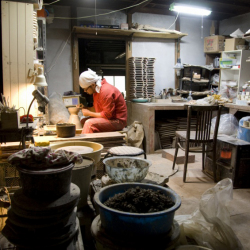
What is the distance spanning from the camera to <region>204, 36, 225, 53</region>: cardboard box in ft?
25.2

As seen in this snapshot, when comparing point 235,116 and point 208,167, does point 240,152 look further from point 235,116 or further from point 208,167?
point 235,116

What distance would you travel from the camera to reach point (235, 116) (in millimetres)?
6055

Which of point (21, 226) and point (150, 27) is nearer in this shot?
point (21, 226)

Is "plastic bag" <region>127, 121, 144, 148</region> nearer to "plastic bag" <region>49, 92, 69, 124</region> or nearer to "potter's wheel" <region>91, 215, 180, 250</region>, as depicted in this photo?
"plastic bag" <region>49, 92, 69, 124</region>

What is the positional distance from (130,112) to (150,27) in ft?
8.38

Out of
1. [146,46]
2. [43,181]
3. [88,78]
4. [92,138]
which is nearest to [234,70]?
[146,46]

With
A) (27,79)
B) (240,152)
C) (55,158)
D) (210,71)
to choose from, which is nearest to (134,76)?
(210,71)

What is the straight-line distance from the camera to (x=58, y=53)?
6.80 meters

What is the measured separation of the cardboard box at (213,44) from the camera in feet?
25.2

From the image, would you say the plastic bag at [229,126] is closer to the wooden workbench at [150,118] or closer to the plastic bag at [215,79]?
the wooden workbench at [150,118]

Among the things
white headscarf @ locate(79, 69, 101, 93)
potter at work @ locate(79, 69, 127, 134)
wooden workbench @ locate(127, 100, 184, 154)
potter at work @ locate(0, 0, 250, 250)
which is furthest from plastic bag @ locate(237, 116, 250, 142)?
white headscarf @ locate(79, 69, 101, 93)

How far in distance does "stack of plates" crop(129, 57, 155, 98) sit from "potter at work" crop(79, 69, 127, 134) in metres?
2.18

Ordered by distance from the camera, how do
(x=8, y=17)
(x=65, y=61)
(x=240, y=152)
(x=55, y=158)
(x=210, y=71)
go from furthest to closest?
(x=210, y=71) < (x=65, y=61) < (x=8, y=17) < (x=240, y=152) < (x=55, y=158)

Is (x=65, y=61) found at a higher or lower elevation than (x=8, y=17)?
lower
